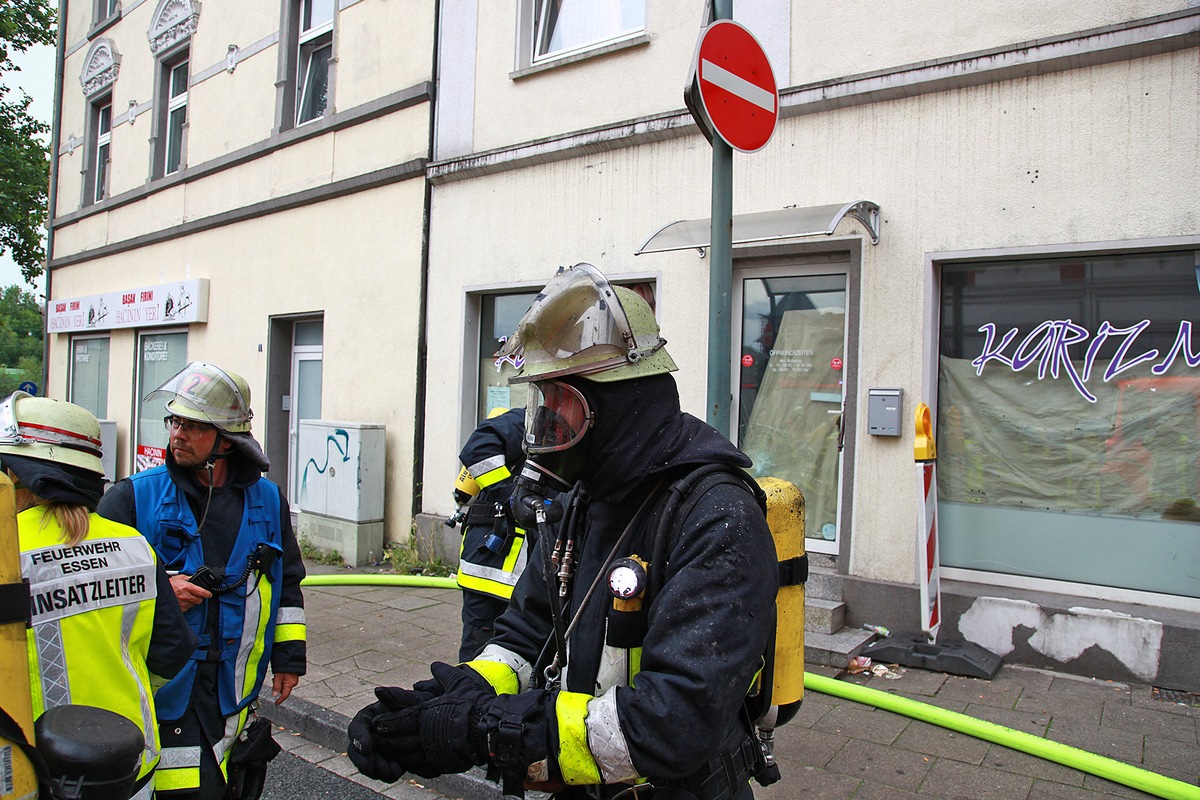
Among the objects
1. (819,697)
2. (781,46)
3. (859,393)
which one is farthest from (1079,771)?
(781,46)

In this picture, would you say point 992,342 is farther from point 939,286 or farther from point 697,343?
point 697,343

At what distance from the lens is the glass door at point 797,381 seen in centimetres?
598

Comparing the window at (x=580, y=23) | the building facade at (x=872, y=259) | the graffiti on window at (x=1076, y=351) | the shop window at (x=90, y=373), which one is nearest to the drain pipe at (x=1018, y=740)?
the building facade at (x=872, y=259)

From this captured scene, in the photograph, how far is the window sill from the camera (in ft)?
22.3

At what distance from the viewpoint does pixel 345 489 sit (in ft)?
27.8

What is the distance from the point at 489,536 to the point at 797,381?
314 centimetres

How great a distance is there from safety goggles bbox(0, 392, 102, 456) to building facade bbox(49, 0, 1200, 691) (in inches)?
91.3

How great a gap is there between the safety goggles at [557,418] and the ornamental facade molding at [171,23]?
42.1 feet

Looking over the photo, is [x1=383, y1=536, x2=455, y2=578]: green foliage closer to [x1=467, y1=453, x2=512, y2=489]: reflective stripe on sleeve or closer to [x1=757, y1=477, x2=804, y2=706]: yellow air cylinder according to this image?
[x1=467, y1=453, x2=512, y2=489]: reflective stripe on sleeve

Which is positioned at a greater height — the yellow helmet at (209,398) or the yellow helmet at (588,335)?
the yellow helmet at (588,335)

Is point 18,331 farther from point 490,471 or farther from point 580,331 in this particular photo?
point 580,331

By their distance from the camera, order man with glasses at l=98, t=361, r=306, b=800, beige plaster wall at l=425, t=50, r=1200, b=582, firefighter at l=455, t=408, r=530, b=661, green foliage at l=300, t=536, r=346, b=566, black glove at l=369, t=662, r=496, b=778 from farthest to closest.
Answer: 1. green foliage at l=300, t=536, r=346, b=566
2. beige plaster wall at l=425, t=50, r=1200, b=582
3. firefighter at l=455, t=408, r=530, b=661
4. man with glasses at l=98, t=361, r=306, b=800
5. black glove at l=369, t=662, r=496, b=778

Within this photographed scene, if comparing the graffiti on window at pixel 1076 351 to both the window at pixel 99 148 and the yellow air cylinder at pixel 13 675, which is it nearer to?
the yellow air cylinder at pixel 13 675

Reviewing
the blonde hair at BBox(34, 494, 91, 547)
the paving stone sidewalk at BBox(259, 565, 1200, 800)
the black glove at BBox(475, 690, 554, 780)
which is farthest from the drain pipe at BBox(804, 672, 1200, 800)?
the blonde hair at BBox(34, 494, 91, 547)
